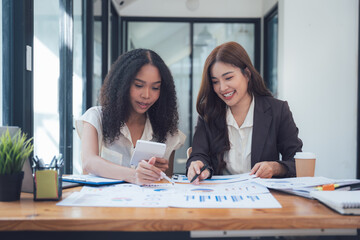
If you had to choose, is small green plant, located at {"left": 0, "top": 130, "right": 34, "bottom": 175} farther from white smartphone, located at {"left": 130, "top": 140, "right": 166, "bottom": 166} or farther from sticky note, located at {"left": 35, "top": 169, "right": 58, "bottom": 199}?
white smartphone, located at {"left": 130, "top": 140, "right": 166, "bottom": 166}

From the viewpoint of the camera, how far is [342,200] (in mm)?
793

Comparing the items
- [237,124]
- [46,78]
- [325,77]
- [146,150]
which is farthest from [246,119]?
[325,77]

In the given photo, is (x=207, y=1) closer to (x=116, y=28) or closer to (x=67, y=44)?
(x=116, y=28)

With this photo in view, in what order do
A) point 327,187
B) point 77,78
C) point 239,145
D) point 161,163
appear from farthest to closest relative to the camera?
1. point 77,78
2. point 239,145
3. point 161,163
4. point 327,187

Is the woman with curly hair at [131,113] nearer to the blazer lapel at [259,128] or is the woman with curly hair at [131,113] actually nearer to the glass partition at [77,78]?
the blazer lapel at [259,128]

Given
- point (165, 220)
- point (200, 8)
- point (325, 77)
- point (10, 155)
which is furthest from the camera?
point (200, 8)

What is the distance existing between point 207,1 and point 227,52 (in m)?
4.01

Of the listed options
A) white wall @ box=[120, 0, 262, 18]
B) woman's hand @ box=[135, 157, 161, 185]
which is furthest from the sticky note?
white wall @ box=[120, 0, 262, 18]

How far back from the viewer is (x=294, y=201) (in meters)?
0.93

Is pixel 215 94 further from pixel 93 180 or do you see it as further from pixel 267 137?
pixel 93 180

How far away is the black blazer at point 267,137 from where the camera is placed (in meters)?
1.57

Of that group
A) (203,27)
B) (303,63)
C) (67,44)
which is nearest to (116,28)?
(203,27)

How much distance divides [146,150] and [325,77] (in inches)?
131

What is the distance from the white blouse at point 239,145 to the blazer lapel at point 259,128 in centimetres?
4
